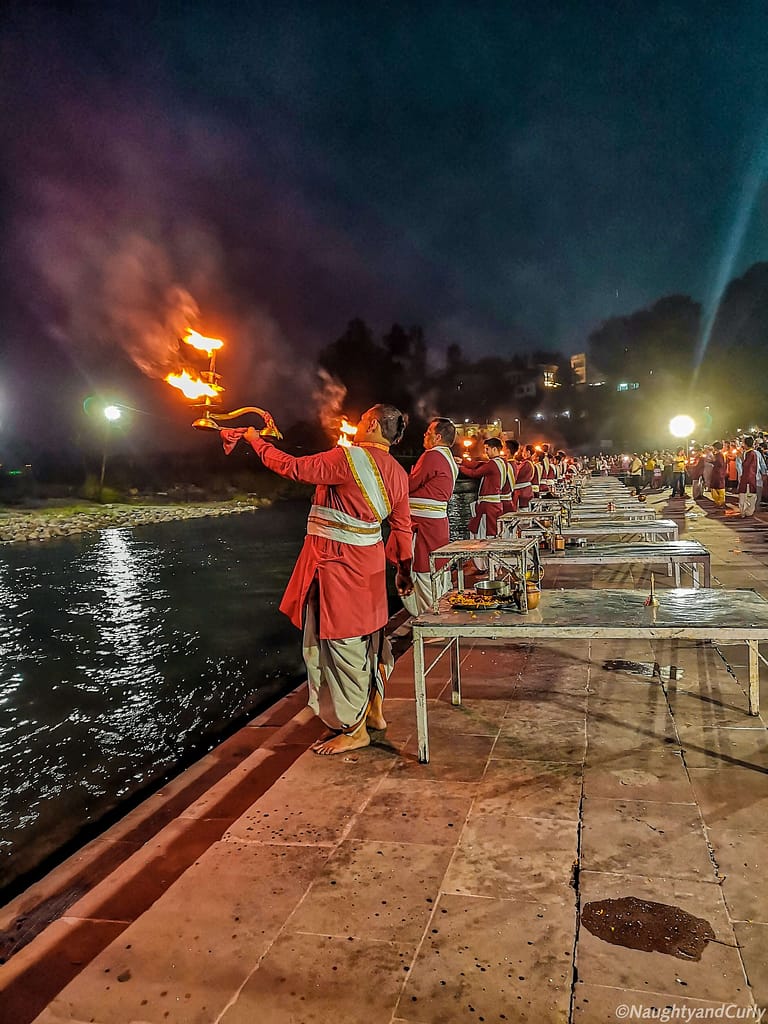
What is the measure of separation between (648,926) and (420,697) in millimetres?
1608

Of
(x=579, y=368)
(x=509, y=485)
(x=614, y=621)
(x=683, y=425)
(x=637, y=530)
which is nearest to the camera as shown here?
(x=614, y=621)

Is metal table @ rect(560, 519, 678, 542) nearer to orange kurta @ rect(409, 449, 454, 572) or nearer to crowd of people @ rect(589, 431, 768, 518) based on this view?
orange kurta @ rect(409, 449, 454, 572)

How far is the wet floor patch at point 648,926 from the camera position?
226 cm

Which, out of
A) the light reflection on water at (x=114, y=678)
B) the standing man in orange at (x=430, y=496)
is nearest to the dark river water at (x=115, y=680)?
the light reflection on water at (x=114, y=678)

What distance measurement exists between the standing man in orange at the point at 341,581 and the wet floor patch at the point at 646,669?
7.36ft

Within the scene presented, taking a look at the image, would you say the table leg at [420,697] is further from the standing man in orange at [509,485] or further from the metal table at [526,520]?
the standing man in orange at [509,485]

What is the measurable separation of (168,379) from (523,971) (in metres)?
3.45

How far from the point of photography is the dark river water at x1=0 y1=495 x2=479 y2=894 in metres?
5.13

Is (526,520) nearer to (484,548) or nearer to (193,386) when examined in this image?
(484,548)

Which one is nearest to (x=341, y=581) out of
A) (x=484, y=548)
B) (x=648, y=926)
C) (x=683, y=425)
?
(x=484, y=548)

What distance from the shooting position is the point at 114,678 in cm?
813

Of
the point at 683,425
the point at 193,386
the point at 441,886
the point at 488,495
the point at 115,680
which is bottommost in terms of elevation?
the point at 115,680

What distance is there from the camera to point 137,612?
12.1 m

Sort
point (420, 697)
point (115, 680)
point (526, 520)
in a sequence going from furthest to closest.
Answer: point (526, 520) < point (115, 680) < point (420, 697)
